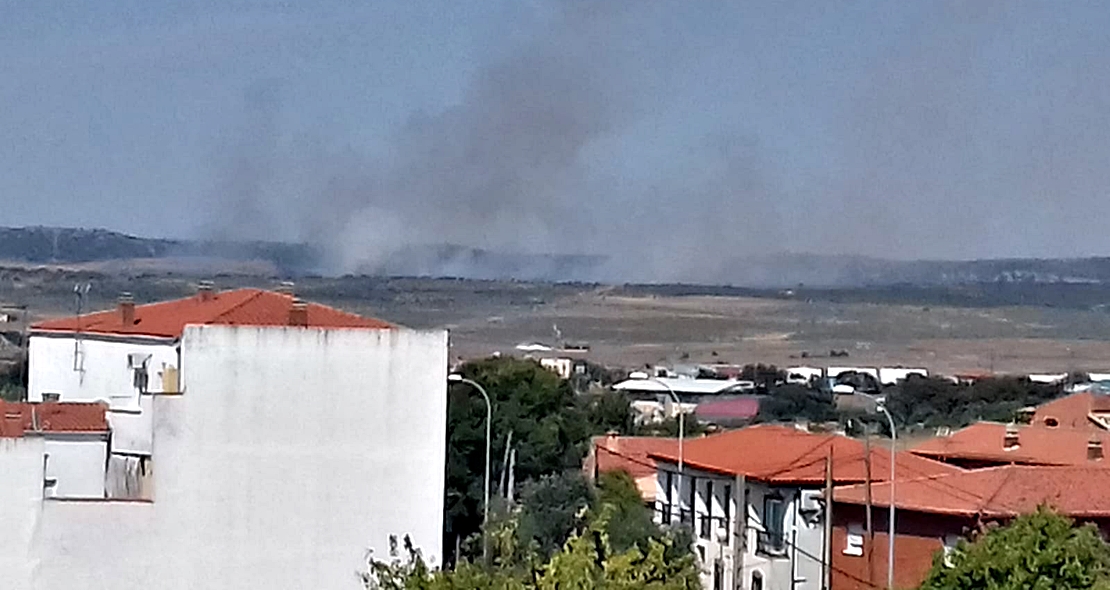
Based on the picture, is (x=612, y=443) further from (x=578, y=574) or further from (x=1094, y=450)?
(x=578, y=574)

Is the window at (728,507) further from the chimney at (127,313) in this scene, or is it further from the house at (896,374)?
the house at (896,374)

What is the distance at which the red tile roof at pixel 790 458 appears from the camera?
145 ft

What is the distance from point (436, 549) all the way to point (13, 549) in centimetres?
700

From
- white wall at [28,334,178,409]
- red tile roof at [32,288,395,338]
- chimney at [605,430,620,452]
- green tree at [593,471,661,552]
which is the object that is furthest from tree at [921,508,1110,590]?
chimney at [605,430,620,452]

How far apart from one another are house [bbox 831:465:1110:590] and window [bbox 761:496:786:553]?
2.70 meters

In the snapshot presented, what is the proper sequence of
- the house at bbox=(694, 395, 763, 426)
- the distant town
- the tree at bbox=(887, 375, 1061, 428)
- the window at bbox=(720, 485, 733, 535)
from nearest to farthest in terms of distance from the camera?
the distant town < the window at bbox=(720, 485, 733, 535) < the tree at bbox=(887, 375, 1061, 428) < the house at bbox=(694, 395, 763, 426)

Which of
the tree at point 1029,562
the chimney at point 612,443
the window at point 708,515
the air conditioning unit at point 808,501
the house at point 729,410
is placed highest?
the tree at point 1029,562

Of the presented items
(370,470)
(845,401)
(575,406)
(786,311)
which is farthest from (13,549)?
(786,311)

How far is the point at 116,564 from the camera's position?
32.4 m

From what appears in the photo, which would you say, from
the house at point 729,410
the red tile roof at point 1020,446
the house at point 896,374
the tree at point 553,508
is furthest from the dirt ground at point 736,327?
the tree at point 553,508

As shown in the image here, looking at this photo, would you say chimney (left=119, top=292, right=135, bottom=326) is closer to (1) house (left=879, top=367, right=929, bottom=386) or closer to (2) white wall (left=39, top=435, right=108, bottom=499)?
(2) white wall (left=39, top=435, right=108, bottom=499)

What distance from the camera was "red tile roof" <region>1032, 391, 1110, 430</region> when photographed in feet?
221

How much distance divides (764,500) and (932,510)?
22.4 feet

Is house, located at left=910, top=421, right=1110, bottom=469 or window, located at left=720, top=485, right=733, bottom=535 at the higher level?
house, located at left=910, top=421, right=1110, bottom=469
